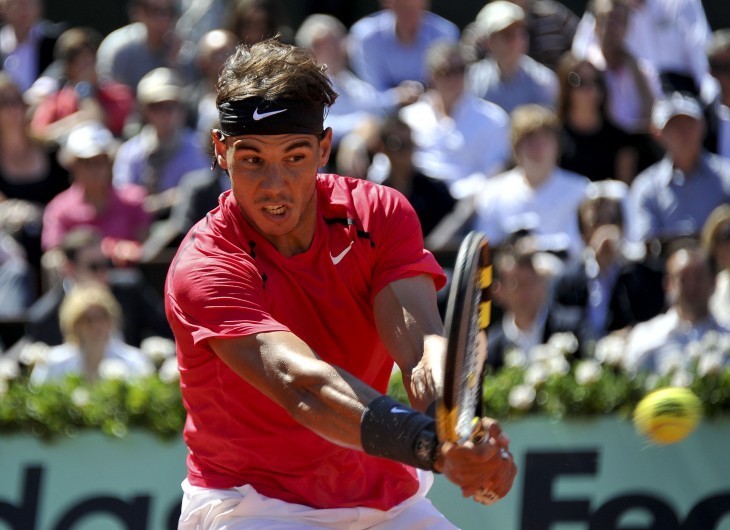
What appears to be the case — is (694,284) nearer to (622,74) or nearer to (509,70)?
(622,74)

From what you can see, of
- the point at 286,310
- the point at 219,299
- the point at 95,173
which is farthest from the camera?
the point at 95,173

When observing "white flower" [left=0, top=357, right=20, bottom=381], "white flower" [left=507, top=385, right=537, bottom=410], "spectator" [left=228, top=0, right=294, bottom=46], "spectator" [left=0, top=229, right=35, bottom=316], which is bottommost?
"spectator" [left=0, top=229, right=35, bottom=316]

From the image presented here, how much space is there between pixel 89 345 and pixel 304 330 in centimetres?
439

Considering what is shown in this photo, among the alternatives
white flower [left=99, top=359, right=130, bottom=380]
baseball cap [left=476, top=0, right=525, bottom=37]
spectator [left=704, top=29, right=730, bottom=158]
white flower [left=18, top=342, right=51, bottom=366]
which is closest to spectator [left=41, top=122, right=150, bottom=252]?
white flower [left=18, top=342, right=51, bottom=366]

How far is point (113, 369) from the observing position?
25.3 feet

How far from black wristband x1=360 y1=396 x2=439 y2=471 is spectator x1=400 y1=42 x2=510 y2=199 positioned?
6227 mm

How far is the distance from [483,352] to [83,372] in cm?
490

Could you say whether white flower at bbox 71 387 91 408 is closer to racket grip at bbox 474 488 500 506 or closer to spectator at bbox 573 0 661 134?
racket grip at bbox 474 488 500 506

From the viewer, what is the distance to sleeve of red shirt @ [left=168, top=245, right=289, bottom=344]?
12.1ft

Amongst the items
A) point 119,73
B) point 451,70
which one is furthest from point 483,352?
point 119,73

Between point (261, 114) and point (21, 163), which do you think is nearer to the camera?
point (261, 114)

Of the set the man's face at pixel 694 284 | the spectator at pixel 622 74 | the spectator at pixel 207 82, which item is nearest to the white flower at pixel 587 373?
the man's face at pixel 694 284

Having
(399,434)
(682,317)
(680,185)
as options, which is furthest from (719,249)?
(399,434)

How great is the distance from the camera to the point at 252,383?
12.1 ft
